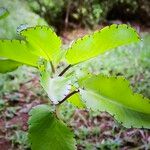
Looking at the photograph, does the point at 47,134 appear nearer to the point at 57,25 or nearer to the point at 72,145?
the point at 72,145

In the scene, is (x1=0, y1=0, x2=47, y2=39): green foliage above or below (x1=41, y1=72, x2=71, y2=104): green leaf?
above

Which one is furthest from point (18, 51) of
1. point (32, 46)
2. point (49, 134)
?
point (49, 134)

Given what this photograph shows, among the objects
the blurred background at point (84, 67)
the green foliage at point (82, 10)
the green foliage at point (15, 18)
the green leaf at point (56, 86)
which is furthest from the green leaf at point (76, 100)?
the green foliage at point (82, 10)

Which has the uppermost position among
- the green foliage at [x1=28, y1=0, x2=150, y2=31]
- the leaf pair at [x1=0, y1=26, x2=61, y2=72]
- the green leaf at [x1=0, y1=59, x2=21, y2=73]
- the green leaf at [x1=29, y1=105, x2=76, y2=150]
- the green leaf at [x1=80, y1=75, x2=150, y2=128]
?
the green foliage at [x1=28, y1=0, x2=150, y2=31]

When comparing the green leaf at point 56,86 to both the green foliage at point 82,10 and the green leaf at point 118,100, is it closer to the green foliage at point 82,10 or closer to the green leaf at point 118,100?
the green leaf at point 118,100

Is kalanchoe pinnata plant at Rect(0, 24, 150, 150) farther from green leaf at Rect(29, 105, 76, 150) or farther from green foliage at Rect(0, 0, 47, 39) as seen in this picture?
green foliage at Rect(0, 0, 47, 39)

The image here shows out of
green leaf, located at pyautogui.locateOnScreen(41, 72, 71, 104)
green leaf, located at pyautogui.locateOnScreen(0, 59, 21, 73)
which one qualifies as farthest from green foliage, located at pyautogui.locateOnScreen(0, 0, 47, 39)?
green leaf, located at pyautogui.locateOnScreen(41, 72, 71, 104)

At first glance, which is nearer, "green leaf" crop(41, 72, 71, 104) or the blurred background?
"green leaf" crop(41, 72, 71, 104)
